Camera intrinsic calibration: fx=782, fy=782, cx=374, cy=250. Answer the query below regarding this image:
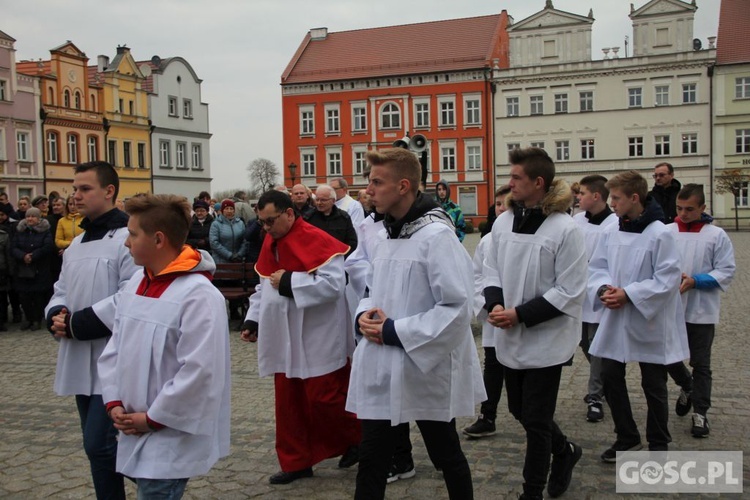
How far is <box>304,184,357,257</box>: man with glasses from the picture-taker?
864cm

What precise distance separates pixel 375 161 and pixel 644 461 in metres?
2.87

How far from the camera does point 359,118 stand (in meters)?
59.4

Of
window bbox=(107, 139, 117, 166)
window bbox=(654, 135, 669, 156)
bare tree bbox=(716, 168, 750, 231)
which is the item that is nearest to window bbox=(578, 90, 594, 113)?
window bbox=(654, 135, 669, 156)

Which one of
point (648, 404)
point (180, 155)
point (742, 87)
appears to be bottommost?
point (648, 404)

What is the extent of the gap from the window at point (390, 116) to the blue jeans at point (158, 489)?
183ft

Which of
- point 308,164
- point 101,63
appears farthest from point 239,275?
point 308,164

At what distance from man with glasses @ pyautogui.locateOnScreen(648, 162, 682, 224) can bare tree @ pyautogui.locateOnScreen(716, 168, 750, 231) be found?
4118 centimetres

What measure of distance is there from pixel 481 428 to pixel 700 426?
1662 millimetres

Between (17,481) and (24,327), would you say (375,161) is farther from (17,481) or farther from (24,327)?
(24,327)

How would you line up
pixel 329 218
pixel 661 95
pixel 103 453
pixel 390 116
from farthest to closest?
1. pixel 390 116
2. pixel 661 95
3. pixel 329 218
4. pixel 103 453

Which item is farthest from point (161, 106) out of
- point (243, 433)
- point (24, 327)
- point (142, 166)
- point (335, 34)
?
point (243, 433)

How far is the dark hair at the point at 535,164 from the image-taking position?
456 centimetres

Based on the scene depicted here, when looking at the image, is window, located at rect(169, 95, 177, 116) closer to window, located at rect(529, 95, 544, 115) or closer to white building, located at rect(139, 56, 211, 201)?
white building, located at rect(139, 56, 211, 201)

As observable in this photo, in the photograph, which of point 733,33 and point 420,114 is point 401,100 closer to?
point 420,114
